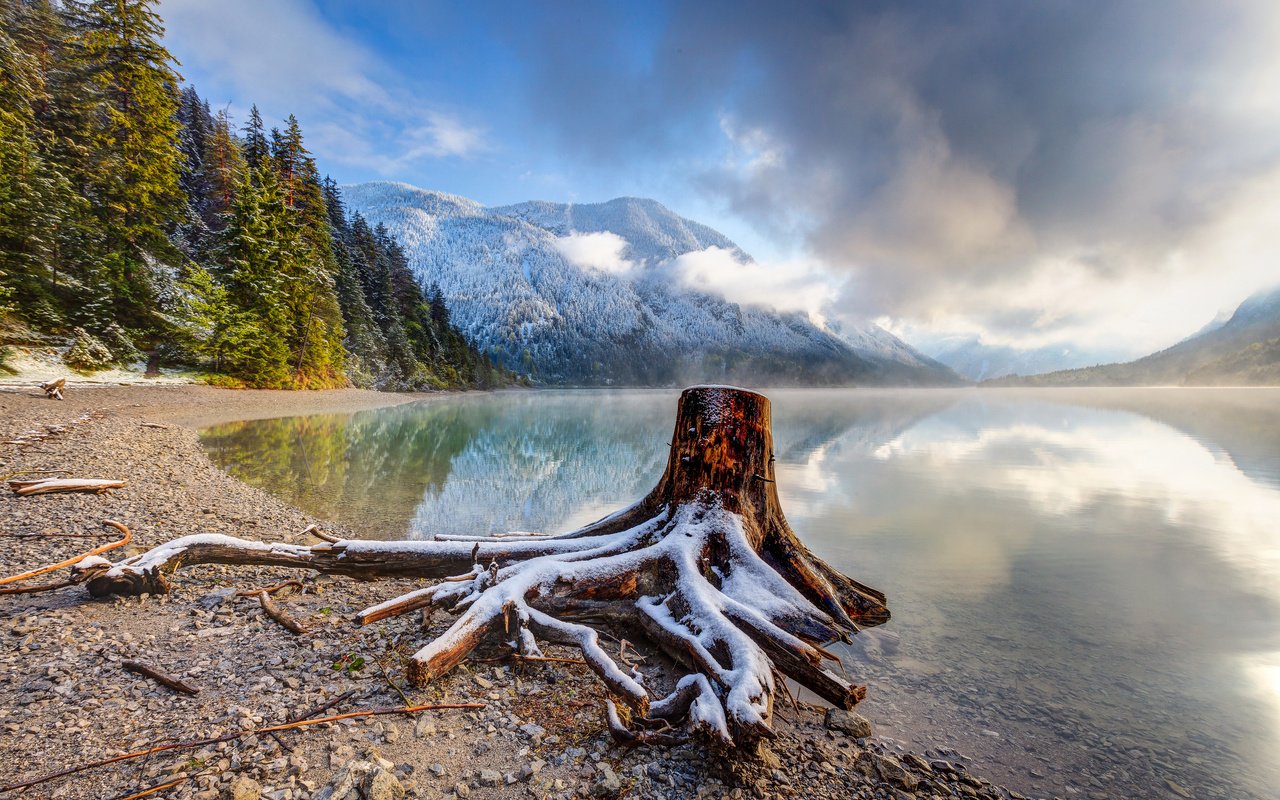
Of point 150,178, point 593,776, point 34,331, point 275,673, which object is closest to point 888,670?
point 593,776

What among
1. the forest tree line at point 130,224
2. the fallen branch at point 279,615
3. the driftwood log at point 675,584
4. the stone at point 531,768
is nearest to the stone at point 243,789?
the driftwood log at point 675,584

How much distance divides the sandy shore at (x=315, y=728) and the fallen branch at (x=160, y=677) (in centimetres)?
4

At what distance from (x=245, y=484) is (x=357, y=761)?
38.0ft

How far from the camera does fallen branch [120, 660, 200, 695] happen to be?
3203mm

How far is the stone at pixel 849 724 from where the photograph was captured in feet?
12.9

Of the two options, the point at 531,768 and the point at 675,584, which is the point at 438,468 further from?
the point at 531,768

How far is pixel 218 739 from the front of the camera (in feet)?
8.99

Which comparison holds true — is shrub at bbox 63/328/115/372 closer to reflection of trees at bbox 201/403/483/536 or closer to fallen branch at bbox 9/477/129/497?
reflection of trees at bbox 201/403/483/536

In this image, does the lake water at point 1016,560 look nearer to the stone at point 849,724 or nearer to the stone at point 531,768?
the stone at point 849,724

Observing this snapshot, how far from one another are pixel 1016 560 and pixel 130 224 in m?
41.3

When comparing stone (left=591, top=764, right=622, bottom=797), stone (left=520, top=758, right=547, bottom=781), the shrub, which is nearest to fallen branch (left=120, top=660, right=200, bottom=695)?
stone (left=520, top=758, right=547, bottom=781)

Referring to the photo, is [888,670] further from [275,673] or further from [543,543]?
[275,673]

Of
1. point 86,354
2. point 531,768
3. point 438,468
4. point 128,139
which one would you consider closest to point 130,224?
point 128,139

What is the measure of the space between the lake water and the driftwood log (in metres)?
1.46
